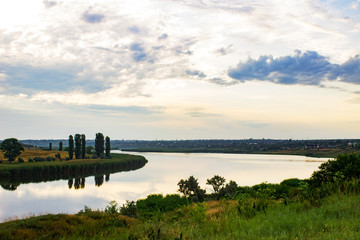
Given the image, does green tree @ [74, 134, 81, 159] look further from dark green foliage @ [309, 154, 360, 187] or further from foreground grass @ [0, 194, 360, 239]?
dark green foliage @ [309, 154, 360, 187]

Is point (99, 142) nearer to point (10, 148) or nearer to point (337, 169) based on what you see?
point (10, 148)

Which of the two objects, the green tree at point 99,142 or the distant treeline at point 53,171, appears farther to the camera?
the green tree at point 99,142

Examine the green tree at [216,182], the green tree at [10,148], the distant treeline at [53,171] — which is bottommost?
the distant treeline at [53,171]

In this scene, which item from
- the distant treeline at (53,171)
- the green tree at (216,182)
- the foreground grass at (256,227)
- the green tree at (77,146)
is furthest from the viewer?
the green tree at (77,146)

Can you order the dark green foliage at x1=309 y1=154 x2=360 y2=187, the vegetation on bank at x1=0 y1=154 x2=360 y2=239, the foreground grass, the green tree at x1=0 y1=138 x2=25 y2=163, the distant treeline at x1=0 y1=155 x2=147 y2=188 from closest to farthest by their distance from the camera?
the foreground grass < the vegetation on bank at x1=0 y1=154 x2=360 y2=239 < the dark green foliage at x1=309 y1=154 x2=360 y2=187 < the distant treeline at x1=0 y1=155 x2=147 y2=188 < the green tree at x1=0 y1=138 x2=25 y2=163

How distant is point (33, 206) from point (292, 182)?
99.4 feet

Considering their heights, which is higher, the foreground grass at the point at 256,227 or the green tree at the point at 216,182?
the foreground grass at the point at 256,227

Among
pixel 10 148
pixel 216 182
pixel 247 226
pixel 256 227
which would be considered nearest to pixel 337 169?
pixel 247 226

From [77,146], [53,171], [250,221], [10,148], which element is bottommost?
[53,171]

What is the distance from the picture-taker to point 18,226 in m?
11.6

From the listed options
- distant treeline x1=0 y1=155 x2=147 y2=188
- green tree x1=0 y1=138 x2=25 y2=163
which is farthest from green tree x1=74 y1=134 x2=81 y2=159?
green tree x1=0 y1=138 x2=25 y2=163

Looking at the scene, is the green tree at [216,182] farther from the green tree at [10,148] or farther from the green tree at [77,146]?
the green tree at [77,146]

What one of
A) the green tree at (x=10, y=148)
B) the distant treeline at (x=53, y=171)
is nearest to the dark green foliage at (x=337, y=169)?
the distant treeline at (x=53, y=171)

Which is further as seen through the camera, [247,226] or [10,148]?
[10,148]
